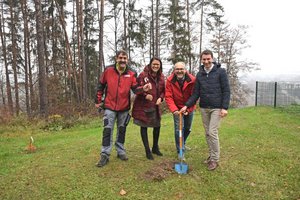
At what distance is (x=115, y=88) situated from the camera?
522cm

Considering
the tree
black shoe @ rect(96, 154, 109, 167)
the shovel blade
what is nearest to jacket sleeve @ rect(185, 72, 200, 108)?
the shovel blade

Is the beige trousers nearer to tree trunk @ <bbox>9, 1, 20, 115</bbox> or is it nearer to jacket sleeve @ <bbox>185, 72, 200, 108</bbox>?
jacket sleeve @ <bbox>185, 72, 200, 108</bbox>

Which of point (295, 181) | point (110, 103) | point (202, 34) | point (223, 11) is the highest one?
point (223, 11)

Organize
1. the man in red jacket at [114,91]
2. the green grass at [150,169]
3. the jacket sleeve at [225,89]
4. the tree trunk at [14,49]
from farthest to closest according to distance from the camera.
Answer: the tree trunk at [14,49] < the man in red jacket at [114,91] < the jacket sleeve at [225,89] < the green grass at [150,169]

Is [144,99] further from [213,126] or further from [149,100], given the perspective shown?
[213,126]

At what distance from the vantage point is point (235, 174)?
514 centimetres

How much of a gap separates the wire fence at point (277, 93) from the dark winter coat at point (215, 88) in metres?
11.9

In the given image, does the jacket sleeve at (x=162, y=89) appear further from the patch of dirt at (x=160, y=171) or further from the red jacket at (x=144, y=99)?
the patch of dirt at (x=160, y=171)

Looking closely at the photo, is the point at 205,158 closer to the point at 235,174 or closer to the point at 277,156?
the point at 235,174

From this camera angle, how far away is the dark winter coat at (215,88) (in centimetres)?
493

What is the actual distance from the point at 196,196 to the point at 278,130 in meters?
5.88

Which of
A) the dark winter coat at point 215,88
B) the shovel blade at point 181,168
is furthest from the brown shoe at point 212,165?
the dark winter coat at point 215,88

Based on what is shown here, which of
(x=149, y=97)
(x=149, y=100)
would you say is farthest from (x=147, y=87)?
(x=149, y=100)

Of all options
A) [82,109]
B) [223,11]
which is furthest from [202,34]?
[82,109]
